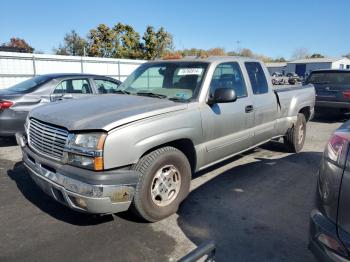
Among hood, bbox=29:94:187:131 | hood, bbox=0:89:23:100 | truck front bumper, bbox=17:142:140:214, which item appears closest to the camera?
truck front bumper, bbox=17:142:140:214

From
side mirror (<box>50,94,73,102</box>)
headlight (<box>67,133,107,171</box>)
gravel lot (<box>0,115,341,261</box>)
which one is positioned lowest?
gravel lot (<box>0,115,341,261</box>)

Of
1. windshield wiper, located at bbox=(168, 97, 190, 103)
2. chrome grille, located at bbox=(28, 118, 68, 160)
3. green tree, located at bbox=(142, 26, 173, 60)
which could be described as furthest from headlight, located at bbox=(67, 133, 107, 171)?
green tree, located at bbox=(142, 26, 173, 60)

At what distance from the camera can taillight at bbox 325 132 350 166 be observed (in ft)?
7.05

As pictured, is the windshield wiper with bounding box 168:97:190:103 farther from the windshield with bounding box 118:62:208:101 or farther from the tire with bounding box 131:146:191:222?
the tire with bounding box 131:146:191:222

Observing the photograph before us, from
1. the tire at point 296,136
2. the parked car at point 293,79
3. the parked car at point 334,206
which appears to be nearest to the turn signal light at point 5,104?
the tire at point 296,136

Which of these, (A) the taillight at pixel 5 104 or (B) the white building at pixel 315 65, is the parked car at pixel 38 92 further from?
(B) the white building at pixel 315 65

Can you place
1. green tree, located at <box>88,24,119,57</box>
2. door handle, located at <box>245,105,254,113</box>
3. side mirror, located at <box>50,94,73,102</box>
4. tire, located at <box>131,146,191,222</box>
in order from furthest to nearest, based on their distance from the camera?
green tree, located at <box>88,24,119,57</box>, side mirror, located at <box>50,94,73,102</box>, door handle, located at <box>245,105,254,113</box>, tire, located at <box>131,146,191,222</box>

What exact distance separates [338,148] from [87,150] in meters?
2.10

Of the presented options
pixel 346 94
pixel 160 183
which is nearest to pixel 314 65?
pixel 346 94

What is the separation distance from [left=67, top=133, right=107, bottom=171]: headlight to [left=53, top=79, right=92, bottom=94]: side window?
4456 millimetres

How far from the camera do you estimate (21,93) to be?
6664mm

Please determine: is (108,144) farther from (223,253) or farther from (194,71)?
(194,71)

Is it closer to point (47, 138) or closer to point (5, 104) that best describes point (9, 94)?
point (5, 104)

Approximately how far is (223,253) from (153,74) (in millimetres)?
2814
